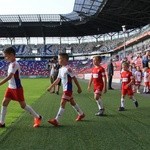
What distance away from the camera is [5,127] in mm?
9719

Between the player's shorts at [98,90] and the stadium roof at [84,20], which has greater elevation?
the stadium roof at [84,20]

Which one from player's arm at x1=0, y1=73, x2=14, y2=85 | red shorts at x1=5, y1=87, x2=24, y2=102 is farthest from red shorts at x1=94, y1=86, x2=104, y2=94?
player's arm at x1=0, y1=73, x2=14, y2=85

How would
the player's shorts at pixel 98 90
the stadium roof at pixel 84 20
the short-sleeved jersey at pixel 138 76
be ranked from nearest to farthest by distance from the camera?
the player's shorts at pixel 98 90, the short-sleeved jersey at pixel 138 76, the stadium roof at pixel 84 20

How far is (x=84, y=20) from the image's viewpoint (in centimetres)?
7569

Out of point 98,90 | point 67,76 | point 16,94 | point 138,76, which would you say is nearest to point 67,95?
→ point 67,76

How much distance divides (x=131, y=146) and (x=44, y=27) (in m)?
79.4

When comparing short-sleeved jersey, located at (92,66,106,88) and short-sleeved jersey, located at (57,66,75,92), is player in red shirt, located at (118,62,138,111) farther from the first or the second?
short-sleeved jersey, located at (57,66,75,92)

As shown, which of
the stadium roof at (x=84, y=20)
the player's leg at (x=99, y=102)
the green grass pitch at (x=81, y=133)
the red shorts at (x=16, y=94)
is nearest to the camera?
the green grass pitch at (x=81, y=133)

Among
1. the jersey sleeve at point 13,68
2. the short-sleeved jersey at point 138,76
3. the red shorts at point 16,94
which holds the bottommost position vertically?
the short-sleeved jersey at point 138,76

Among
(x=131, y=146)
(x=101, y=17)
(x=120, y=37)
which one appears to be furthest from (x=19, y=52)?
(x=131, y=146)

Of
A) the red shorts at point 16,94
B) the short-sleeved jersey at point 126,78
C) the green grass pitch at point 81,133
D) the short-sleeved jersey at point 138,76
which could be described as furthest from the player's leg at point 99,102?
the short-sleeved jersey at point 138,76

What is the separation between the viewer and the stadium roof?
5794 cm

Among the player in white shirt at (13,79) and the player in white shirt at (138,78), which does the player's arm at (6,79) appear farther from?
the player in white shirt at (138,78)

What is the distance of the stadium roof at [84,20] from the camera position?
57.9 meters
